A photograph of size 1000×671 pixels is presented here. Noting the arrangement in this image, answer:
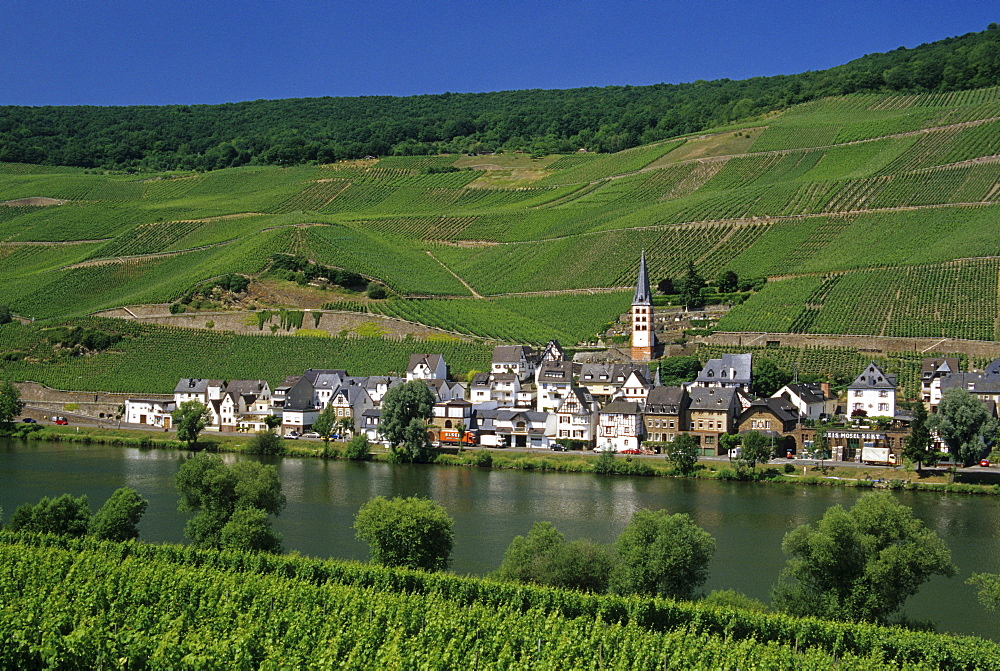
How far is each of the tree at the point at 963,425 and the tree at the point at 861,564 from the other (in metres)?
24.5

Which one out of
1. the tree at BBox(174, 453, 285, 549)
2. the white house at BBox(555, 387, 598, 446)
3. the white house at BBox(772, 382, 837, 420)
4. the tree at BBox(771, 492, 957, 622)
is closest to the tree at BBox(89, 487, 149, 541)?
the tree at BBox(174, 453, 285, 549)

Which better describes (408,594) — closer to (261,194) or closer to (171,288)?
(171,288)

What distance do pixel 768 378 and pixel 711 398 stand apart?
5.80 metres

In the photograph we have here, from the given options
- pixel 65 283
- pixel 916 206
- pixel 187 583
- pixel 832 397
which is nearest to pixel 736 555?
pixel 187 583

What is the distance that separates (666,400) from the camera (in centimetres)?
6312

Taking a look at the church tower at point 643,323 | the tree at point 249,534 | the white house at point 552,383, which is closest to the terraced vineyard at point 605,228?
the church tower at point 643,323

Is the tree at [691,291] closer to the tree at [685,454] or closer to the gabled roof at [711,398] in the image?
the gabled roof at [711,398]

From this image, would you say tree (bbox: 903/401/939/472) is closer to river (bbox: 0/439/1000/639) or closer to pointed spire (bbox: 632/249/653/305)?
river (bbox: 0/439/1000/639)

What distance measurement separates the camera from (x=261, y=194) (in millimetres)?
144500

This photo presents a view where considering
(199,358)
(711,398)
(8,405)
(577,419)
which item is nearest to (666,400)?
(711,398)

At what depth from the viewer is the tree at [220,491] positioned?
3503 centimetres

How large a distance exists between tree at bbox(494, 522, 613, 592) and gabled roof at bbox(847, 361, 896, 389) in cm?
3717

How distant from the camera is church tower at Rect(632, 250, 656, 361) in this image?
77000 millimetres

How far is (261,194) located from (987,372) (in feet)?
338
